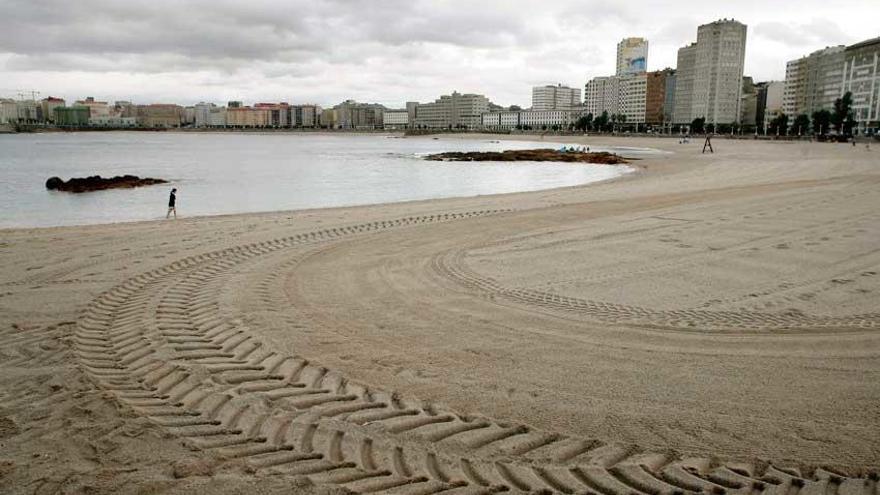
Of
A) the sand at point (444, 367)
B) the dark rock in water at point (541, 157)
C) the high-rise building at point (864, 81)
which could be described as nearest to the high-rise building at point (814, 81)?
the high-rise building at point (864, 81)

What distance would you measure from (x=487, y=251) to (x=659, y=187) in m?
15.0

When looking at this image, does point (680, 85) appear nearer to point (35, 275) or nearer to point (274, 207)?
point (274, 207)

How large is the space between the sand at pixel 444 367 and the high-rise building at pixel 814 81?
17443 centimetres

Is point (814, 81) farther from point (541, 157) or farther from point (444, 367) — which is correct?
point (444, 367)

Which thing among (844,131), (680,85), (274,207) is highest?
(680,85)

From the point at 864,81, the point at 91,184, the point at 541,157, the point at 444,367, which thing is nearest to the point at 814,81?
the point at 864,81

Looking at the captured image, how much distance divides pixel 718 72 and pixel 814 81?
1058 inches

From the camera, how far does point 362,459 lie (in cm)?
382

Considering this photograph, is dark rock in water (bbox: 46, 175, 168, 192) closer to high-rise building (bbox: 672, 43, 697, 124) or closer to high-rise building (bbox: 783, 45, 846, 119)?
high-rise building (bbox: 783, 45, 846, 119)

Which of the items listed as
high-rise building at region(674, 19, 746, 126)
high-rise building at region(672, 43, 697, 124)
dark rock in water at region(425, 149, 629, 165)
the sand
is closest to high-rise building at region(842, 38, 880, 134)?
high-rise building at region(674, 19, 746, 126)

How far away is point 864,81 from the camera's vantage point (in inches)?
5477

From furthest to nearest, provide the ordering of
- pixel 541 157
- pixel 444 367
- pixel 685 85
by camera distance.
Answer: pixel 685 85 < pixel 541 157 < pixel 444 367

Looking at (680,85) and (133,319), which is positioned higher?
(680,85)

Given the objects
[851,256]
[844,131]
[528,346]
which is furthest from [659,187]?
[844,131]
